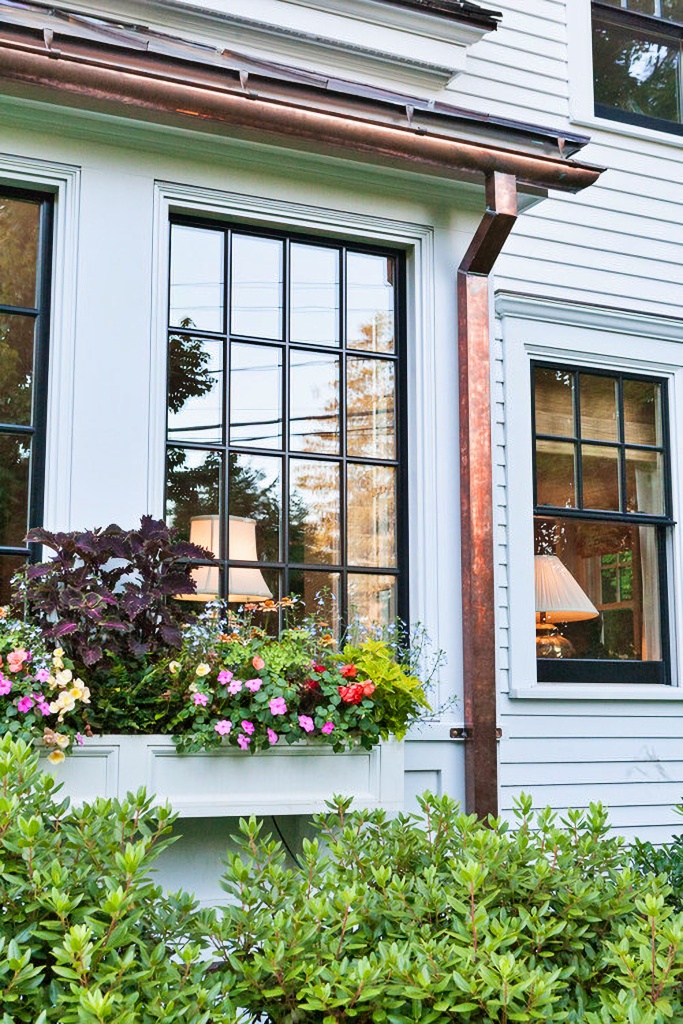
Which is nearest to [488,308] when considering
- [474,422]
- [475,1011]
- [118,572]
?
[474,422]

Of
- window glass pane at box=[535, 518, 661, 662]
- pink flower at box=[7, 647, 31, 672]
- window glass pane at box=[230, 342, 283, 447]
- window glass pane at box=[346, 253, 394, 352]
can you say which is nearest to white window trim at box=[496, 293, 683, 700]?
window glass pane at box=[535, 518, 661, 662]

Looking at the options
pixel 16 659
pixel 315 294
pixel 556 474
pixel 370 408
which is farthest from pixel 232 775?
pixel 556 474

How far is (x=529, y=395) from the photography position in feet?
18.0

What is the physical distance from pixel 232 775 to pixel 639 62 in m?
4.79

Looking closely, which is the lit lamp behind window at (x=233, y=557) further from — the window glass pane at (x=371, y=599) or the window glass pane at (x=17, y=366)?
the window glass pane at (x=17, y=366)

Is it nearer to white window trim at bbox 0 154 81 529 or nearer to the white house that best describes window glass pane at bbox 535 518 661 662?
the white house

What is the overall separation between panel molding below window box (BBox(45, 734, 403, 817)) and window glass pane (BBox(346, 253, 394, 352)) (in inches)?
71.3

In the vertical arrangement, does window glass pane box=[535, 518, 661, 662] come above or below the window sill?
above

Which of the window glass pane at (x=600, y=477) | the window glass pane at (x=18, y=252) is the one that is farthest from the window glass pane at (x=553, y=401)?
the window glass pane at (x=18, y=252)

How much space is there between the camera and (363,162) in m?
4.75

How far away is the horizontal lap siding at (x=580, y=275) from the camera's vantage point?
17.2ft

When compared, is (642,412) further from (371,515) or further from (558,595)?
(371,515)

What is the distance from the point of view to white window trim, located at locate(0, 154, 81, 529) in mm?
4105

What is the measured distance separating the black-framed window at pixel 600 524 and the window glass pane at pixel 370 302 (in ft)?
3.23
